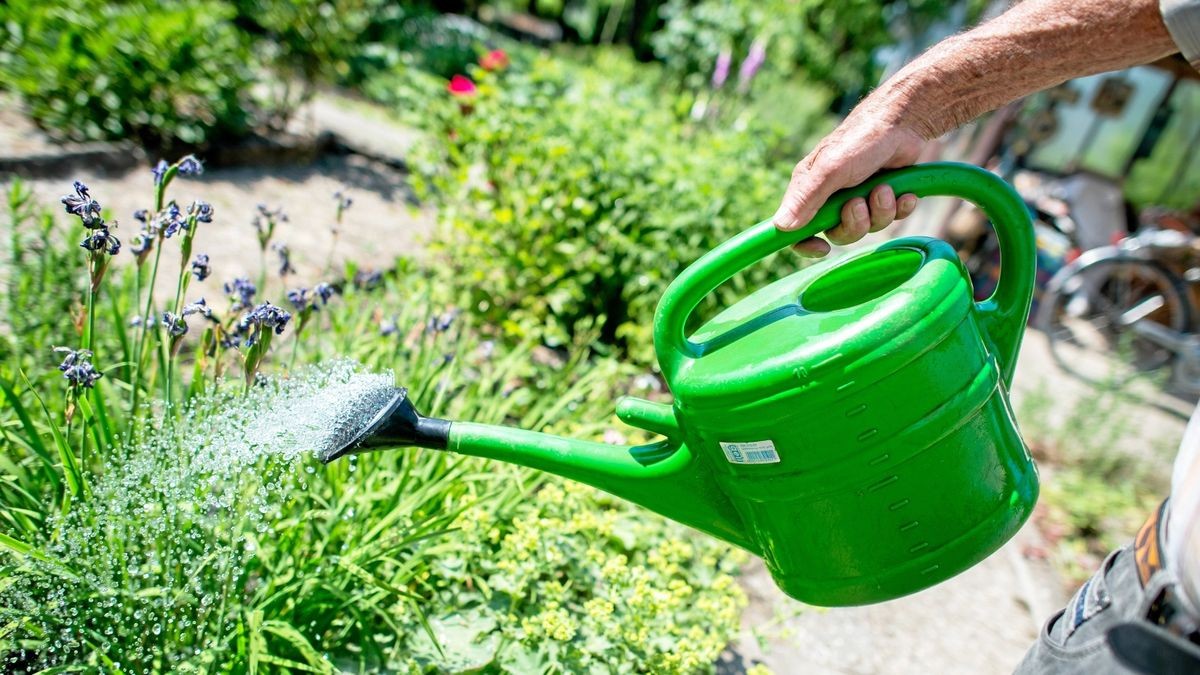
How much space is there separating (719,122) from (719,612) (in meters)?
4.63

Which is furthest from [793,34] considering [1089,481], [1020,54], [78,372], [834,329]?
[78,372]

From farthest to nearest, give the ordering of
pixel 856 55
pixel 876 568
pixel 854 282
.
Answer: pixel 856 55 → pixel 854 282 → pixel 876 568

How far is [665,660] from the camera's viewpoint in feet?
5.13

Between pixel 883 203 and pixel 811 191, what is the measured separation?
12cm

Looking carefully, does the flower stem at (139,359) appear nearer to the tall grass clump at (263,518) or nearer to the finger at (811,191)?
the tall grass clump at (263,518)

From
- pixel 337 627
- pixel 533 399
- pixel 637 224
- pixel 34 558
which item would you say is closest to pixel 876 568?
pixel 337 627

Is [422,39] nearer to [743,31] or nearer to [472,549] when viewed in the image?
[743,31]

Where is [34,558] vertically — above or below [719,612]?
above

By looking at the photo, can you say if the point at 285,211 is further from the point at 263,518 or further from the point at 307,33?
the point at 263,518

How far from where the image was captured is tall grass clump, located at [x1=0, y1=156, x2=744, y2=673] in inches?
50.3

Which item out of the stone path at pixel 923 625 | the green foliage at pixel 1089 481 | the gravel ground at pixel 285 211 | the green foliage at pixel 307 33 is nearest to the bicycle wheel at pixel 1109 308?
the green foliage at pixel 1089 481

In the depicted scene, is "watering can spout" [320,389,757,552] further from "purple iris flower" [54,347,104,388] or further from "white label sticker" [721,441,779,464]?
"purple iris flower" [54,347,104,388]

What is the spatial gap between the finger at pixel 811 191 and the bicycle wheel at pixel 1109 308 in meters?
5.21

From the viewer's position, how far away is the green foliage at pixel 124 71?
11.0ft
